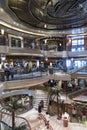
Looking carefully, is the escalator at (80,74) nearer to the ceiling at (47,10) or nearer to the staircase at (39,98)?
the staircase at (39,98)

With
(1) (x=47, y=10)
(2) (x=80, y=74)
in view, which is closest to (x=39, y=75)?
(2) (x=80, y=74)

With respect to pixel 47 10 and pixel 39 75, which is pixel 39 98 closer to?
pixel 39 75

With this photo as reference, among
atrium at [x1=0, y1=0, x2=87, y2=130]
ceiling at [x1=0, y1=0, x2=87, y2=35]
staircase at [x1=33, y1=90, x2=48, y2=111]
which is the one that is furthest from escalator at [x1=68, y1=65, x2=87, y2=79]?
ceiling at [x1=0, y1=0, x2=87, y2=35]

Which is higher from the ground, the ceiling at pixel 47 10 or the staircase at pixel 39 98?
the ceiling at pixel 47 10

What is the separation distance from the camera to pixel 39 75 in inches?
698

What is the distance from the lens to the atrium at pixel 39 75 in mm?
12279

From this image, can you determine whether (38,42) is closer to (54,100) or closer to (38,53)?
(38,53)

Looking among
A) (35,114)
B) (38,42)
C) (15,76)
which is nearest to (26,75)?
(15,76)

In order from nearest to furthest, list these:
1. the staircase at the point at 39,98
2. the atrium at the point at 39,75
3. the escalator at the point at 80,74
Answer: the atrium at the point at 39,75
the staircase at the point at 39,98
the escalator at the point at 80,74

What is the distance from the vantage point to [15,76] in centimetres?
1541

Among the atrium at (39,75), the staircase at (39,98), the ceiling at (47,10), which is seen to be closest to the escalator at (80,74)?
the atrium at (39,75)

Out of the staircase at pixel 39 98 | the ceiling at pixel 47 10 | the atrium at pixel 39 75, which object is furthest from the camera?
the staircase at pixel 39 98

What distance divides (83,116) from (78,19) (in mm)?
8880

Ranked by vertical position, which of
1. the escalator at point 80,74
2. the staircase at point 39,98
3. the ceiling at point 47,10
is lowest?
the staircase at point 39,98
